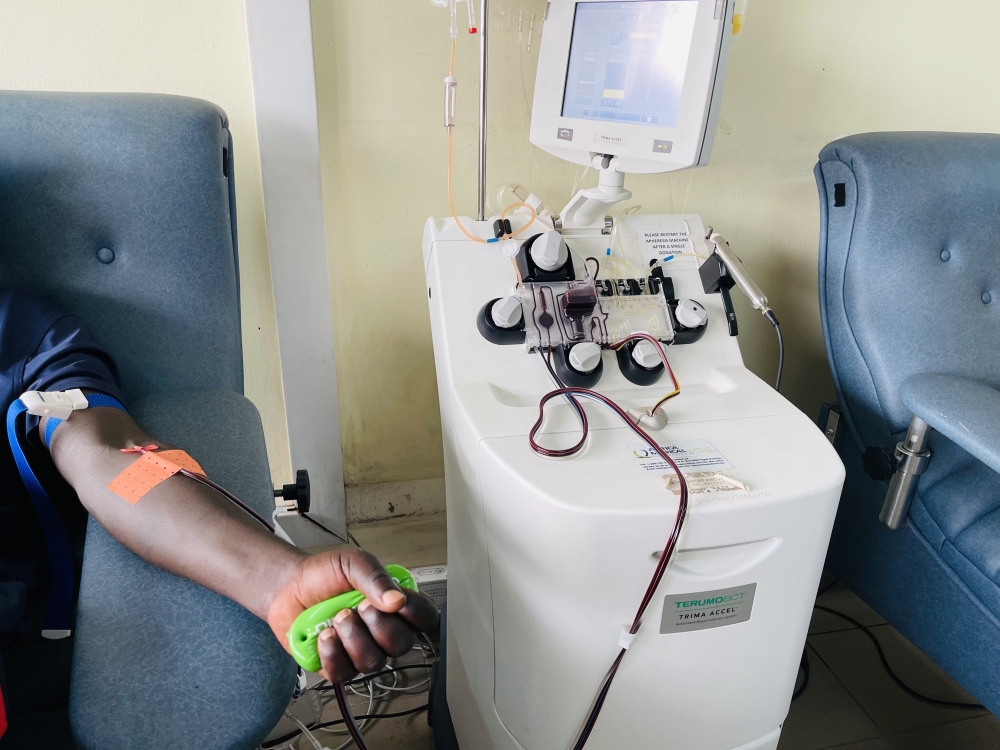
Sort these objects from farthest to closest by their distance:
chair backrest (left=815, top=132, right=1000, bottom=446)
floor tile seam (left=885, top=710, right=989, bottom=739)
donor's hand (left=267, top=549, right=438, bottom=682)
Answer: floor tile seam (left=885, top=710, right=989, bottom=739)
chair backrest (left=815, top=132, right=1000, bottom=446)
donor's hand (left=267, top=549, right=438, bottom=682)

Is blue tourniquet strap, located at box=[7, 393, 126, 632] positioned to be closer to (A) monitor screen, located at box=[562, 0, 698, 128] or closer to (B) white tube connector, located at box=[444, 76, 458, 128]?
(B) white tube connector, located at box=[444, 76, 458, 128]

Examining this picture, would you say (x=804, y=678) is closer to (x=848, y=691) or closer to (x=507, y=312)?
(x=848, y=691)

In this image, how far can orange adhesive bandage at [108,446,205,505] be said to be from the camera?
2.24 feet

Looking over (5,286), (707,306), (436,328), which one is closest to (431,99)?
(436,328)

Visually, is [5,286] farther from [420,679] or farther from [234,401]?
[420,679]

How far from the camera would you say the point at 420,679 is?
126 cm

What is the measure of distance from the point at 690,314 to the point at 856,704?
0.84m

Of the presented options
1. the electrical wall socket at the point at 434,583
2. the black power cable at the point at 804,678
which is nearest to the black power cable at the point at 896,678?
the black power cable at the point at 804,678

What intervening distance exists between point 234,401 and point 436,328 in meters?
0.28

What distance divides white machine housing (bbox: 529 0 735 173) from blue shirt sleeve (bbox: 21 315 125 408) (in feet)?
2.19

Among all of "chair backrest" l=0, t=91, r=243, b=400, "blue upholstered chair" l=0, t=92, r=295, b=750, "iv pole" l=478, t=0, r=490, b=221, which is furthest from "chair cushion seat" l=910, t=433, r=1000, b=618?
"chair backrest" l=0, t=91, r=243, b=400

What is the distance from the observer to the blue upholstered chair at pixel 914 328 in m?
0.99

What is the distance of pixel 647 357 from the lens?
888mm

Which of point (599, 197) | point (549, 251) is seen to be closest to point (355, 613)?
point (549, 251)
